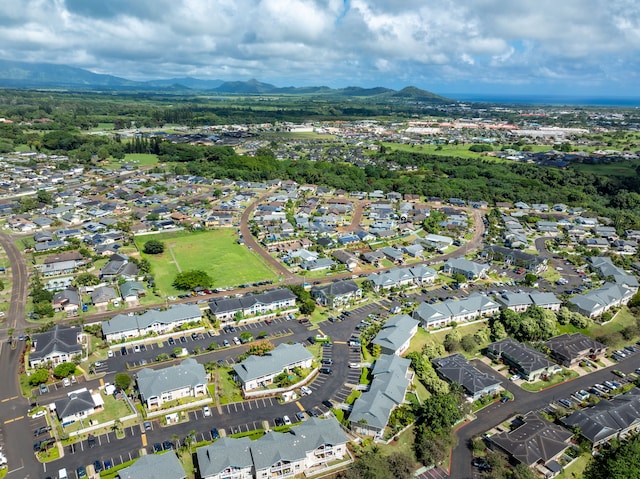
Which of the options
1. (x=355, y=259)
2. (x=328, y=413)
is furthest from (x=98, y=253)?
(x=328, y=413)

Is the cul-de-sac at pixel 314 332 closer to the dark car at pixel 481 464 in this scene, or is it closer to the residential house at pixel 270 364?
the residential house at pixel 270 364

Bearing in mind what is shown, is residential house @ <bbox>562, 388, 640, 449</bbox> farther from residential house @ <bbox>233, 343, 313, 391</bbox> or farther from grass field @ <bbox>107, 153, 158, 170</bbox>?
grass field @ <bbox>107, 153, 158, 170</bbox>

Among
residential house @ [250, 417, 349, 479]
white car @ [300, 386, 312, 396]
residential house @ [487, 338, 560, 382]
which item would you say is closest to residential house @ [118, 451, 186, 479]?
residential house @ [250, 417, 349, 479]

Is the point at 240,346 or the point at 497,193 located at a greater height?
the point at 497,193

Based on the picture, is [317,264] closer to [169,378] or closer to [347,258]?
[347,258]

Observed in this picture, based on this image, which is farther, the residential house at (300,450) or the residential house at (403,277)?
the residential house at (403,277)

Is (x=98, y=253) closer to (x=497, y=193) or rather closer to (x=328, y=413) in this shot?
(x=328, y=413)

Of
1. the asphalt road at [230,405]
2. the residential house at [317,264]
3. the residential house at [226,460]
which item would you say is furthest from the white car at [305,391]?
the residential house at [317,264]
